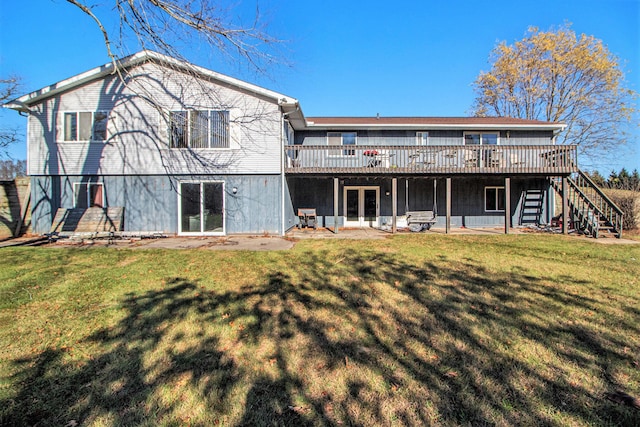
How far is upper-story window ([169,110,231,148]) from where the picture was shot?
1102 cm

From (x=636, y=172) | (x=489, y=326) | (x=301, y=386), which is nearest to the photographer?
(x=301, y=386)

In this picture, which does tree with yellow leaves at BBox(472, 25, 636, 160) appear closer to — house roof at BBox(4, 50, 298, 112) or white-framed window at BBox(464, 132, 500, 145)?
white-framed window at BBox(464, 132, 500, 145)

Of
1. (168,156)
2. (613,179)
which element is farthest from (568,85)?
(168,156)

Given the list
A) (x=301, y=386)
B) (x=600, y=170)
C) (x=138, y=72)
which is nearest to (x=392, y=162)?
(x=138, y=72)

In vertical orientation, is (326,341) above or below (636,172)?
below

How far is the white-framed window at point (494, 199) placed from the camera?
48.3 ft

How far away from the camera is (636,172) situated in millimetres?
24859

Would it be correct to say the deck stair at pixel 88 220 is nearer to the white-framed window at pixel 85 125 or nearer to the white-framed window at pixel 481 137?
the white-framed window at pixel 85 125

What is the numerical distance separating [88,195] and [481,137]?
698 inches

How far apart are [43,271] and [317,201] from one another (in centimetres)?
1035

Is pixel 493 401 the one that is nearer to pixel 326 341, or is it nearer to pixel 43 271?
pixel 326 341

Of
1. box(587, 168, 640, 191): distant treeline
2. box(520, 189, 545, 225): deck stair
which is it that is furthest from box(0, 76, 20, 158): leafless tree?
box(587, 168, 640, 191): distant treeline

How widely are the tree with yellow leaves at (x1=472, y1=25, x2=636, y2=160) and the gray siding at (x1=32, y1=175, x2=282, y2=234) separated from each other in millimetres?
22779

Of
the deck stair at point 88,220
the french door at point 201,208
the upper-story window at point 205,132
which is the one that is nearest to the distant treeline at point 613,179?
the upper-story window at point 205,132
